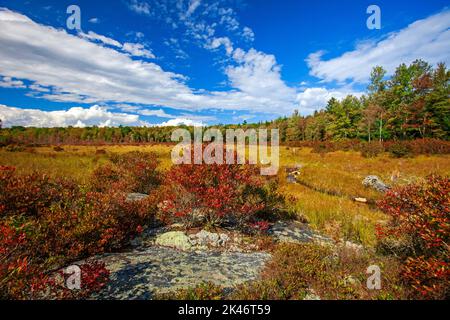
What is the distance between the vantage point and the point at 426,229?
12.0 ft

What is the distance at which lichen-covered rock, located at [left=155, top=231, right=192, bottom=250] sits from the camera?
Answer: 19.1 ft

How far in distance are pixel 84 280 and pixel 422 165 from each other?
25.6 metres

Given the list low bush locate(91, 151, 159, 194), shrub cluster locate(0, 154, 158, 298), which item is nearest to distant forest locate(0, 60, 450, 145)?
low bush locate(91, 151, 159, 194)

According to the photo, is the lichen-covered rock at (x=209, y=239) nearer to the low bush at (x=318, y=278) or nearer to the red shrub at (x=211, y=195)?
the red shrub at (x=211, y=195)

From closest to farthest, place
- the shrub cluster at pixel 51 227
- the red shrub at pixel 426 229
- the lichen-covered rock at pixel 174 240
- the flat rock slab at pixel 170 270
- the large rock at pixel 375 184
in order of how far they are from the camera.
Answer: the red shrub at pixel 426 229 → the shrub cluster at pixel 51 227 → the flat rock slab at pixel 170 270 → the lichen-covered rock at pixel 174 240 → the large rock at pixel 375 184

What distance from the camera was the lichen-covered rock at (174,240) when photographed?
19.1 ft

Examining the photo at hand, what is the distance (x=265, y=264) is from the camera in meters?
4.71

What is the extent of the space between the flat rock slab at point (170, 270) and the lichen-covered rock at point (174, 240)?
0.23 m

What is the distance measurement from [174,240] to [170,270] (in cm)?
159

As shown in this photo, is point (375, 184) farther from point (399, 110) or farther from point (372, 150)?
point (399, 110)

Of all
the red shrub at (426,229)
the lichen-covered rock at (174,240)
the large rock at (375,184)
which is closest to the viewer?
the red shrub at (426,229)

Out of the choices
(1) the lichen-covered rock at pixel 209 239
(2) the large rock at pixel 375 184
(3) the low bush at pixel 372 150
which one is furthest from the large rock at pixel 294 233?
(3) the low bush at pixel 372 150

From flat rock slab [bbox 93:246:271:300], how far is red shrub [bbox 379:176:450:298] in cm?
249
